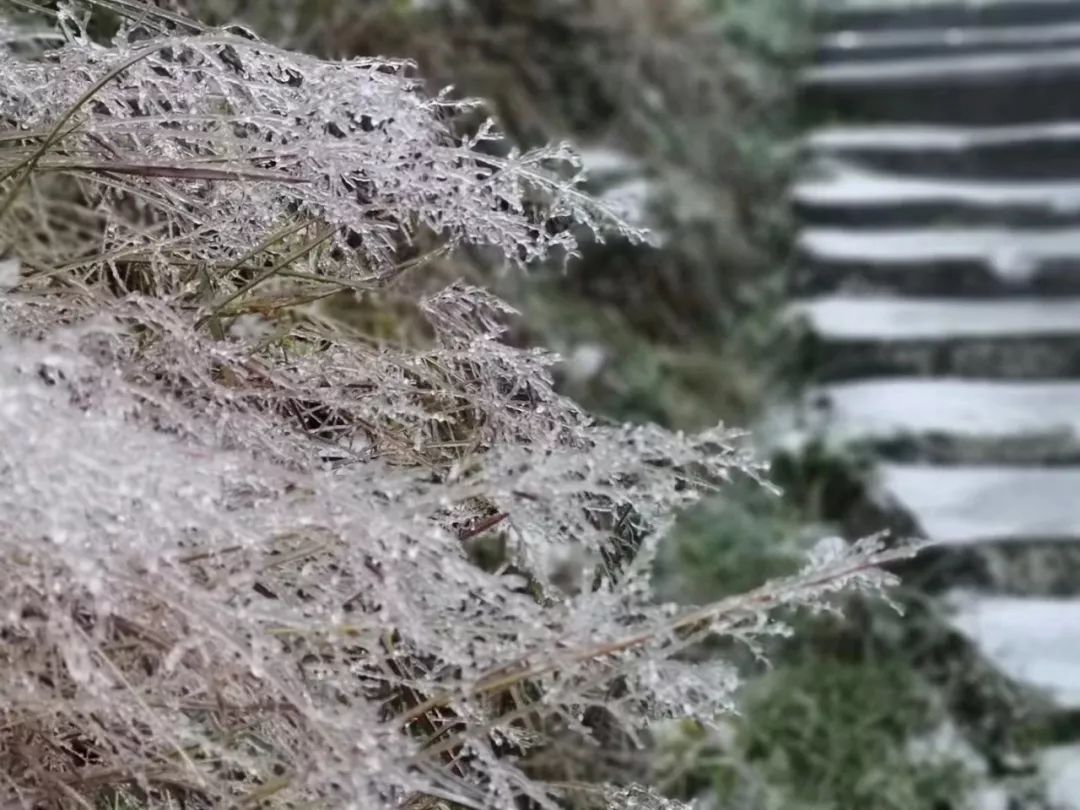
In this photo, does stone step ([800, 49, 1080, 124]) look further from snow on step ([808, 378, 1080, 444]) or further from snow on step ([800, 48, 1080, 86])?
snow on step ([808, 378, 1080, 444])

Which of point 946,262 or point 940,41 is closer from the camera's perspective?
point 946,262

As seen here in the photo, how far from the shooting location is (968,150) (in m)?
2.59

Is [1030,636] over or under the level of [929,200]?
under

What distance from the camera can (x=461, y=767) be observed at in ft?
2.13

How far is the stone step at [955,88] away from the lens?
2.64 m

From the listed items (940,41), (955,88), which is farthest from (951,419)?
(940,41)

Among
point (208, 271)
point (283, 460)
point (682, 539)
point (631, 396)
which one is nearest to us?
point (283, 460)

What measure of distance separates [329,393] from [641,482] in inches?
8.8

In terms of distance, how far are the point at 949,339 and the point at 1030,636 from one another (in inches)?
29.2

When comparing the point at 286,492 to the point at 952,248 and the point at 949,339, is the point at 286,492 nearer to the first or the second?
the point at 949,339

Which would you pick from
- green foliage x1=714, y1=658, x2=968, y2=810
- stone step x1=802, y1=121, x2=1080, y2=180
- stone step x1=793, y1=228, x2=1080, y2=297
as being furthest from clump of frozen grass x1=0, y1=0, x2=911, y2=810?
stone step x1=802, y1=121, x2=1080, y2=180

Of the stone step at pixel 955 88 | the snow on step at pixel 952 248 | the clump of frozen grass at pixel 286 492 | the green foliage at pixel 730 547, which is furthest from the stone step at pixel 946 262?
the clump of frozen grass at pixel 286 492

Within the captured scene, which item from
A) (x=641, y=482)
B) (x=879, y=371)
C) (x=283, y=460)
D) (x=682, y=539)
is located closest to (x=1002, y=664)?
(x=682, y=539)

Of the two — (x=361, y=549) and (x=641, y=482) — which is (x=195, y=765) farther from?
(x=641, y=482)
